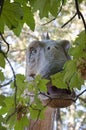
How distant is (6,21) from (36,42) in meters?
0.72

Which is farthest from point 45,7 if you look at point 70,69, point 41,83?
point 41,83

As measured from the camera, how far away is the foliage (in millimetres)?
880

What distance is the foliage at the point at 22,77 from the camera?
880 millimetres

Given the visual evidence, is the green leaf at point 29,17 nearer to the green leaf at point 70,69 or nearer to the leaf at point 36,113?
the green leaf at point 70,69

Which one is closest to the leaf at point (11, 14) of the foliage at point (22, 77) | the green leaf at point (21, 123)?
the foliage at point (22, 77)

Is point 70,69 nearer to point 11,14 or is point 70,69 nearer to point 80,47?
point 80,47

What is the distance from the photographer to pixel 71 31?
5.33 meters

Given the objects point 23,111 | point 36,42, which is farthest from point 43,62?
point 23,111

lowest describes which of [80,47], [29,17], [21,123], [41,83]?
[21,123]

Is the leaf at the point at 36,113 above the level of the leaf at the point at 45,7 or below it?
below

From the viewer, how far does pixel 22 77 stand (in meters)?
1.12

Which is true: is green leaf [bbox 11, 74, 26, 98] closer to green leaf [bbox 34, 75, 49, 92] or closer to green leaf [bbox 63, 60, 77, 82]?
green leaf [bbox 34, 75, 49, 92]

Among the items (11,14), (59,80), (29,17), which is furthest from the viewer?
(59,80)

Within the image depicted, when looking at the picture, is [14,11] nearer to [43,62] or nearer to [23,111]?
[23,111]
